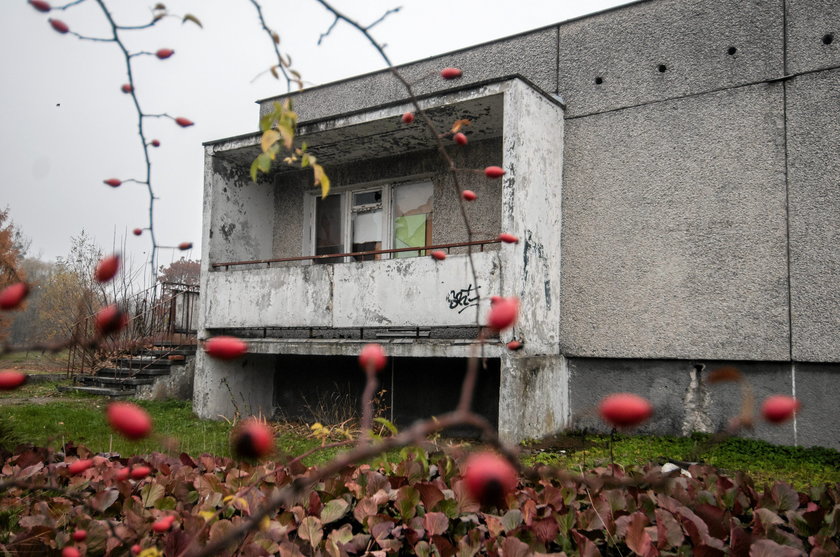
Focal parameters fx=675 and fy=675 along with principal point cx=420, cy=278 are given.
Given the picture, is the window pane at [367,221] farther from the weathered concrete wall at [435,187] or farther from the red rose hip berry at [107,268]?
the red rose hip berry at [107,268]

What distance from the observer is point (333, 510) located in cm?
203

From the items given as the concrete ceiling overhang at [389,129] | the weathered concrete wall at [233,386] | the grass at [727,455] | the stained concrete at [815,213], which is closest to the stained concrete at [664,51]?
the stained concrete at [815,213]

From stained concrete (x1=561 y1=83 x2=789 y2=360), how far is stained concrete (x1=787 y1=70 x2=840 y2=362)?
13 cm

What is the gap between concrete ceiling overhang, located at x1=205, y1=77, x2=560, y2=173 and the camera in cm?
804

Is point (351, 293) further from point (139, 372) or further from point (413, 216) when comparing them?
point (139, 372)

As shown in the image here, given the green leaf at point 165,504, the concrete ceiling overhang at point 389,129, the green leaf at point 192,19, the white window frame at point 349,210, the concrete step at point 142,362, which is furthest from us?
the concrete step at point 142,362

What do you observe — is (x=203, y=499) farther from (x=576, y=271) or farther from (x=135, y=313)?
(x=135, y=313)

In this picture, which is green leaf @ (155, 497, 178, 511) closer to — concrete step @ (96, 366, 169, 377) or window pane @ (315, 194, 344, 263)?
window pane @ (315, 194, 344, 263)

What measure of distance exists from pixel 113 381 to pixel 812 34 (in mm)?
12080

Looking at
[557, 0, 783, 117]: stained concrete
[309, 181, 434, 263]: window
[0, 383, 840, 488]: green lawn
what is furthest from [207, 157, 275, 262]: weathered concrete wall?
[557, 0, 783, 117]: stained concrete

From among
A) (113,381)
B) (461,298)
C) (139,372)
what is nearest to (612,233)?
(461,298)

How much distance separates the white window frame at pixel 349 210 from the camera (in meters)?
10.0

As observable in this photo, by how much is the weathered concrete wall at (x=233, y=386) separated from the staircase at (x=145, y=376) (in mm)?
2371

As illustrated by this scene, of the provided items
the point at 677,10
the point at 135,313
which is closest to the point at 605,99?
the point at 677,10
